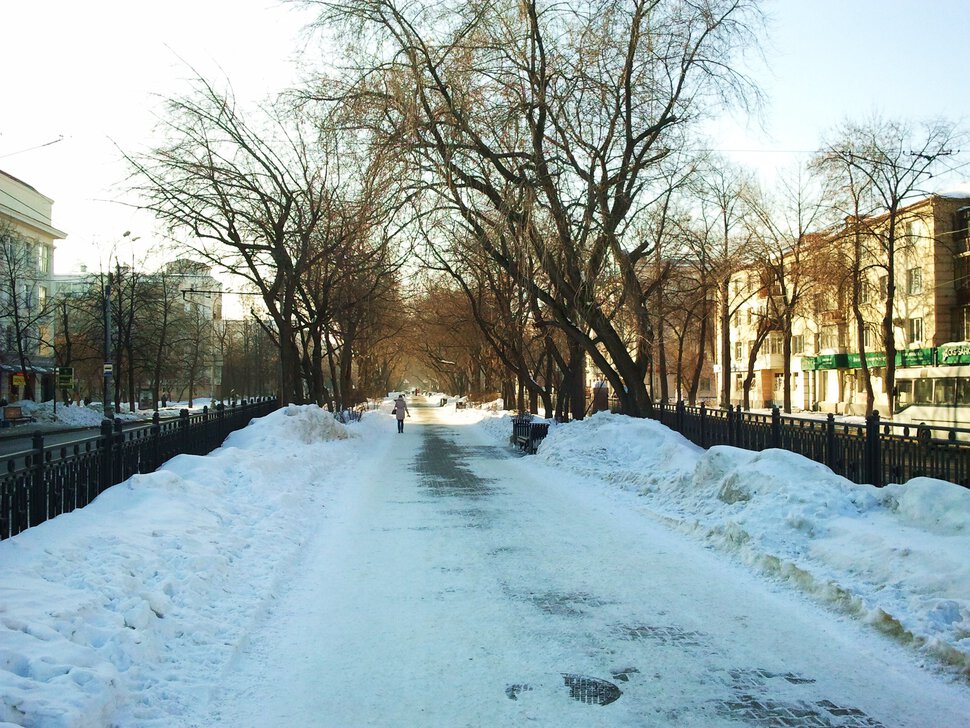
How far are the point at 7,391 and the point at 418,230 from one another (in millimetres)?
49164

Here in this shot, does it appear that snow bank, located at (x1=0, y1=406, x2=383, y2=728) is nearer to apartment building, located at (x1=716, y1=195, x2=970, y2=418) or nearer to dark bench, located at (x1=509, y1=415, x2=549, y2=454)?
dark bench, located at (x1=509, y1=415, x2=549, y2=454)

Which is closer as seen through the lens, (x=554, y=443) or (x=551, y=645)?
(x=551, y=645)

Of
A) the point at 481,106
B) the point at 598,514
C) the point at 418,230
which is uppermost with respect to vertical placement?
the point at 481,106

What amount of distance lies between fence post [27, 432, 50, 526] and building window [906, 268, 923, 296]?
165ft

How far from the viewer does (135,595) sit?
5.80 m

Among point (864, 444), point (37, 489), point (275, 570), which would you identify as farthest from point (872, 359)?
point (37, 489)

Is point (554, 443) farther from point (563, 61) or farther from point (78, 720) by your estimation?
point (78, 720)

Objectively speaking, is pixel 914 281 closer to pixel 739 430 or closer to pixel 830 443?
pixel 739 430

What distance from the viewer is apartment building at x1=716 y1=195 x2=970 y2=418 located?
125ft

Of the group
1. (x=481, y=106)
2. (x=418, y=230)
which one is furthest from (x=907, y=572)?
(x=418, y=230)

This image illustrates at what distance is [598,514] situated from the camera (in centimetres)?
1188

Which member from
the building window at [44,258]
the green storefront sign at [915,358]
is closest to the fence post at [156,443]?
the green storefront sign at [915,358]

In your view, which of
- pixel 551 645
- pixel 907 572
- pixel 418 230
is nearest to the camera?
pixel 551 645

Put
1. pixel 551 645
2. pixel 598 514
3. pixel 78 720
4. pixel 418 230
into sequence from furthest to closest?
pixel 418 230 → pixel 598 514 → pixel 551 645 → pixel 78 720
